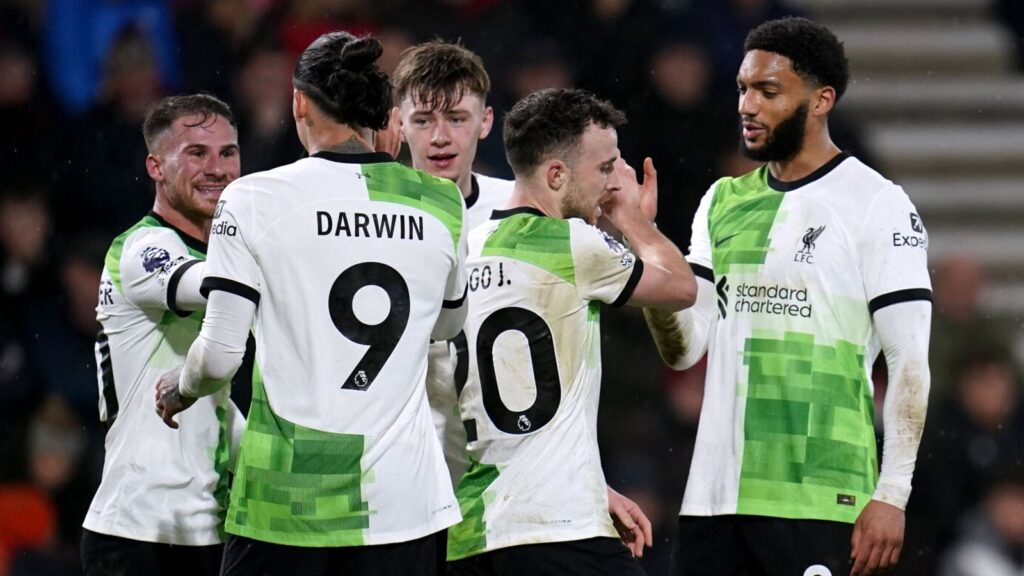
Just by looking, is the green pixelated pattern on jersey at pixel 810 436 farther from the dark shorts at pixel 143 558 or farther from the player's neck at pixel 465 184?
the dark shorts at pixel 143 558

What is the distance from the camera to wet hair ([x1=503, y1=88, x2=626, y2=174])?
415 cm

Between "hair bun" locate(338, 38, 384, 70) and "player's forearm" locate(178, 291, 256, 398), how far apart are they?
2.02 feet

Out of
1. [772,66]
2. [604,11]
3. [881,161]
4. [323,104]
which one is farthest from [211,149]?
[881,161]

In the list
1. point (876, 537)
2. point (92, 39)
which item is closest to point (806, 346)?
point (876, 537)

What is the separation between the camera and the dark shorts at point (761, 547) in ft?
13.8

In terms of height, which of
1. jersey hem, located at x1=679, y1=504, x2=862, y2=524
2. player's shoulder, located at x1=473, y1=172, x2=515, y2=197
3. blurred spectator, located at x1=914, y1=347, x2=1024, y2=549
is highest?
player's shoulder, located at x1=473, y1=172, x2=515, y2=197

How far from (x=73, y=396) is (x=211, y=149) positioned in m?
3.50

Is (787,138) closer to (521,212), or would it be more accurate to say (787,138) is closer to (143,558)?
(521,212)

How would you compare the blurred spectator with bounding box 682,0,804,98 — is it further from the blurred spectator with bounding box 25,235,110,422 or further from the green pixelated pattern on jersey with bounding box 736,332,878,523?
the green pixelated pattern on jersey with bounding box 736,332,878,523

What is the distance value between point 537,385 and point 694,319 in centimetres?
68

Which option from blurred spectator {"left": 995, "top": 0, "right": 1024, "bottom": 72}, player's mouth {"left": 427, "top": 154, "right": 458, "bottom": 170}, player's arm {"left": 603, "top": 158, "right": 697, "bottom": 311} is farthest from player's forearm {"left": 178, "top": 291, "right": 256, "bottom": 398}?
blurred spectator {"left": 995, "top": 0, "right": 1024, "bottom": 72}

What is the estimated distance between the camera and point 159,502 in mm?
4211

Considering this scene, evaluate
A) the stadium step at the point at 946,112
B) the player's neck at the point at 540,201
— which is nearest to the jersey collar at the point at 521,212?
the player's neck at the point at 540,201

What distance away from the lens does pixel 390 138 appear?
4.55 m
